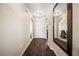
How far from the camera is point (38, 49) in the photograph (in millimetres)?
1650

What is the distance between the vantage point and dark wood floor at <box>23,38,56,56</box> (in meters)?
1.62

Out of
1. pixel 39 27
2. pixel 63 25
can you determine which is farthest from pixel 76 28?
pixel 39 27

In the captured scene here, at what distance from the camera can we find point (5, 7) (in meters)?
1.57

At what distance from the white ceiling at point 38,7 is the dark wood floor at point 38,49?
0.40 m

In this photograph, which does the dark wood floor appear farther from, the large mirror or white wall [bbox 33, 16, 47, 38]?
the large mirror

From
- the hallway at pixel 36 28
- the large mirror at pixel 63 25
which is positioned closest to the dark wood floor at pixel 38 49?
the hallway at pixel 36 28

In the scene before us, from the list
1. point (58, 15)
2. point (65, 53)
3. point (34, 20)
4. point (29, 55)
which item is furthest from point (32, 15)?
point (65, 53)

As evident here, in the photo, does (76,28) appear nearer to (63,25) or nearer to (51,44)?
(63,25)

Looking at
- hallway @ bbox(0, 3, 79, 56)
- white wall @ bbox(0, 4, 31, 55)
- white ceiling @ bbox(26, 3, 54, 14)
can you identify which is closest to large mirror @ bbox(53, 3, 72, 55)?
hallway @ bbox(0, 3, 79, 56)

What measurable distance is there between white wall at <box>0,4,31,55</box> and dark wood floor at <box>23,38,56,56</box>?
79 mm

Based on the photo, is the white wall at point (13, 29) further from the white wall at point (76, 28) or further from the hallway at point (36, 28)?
the white wall at point (76, 28)

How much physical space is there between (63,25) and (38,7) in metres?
0.42

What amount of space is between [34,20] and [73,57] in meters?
0.72

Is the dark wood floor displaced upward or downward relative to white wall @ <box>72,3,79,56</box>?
downward
